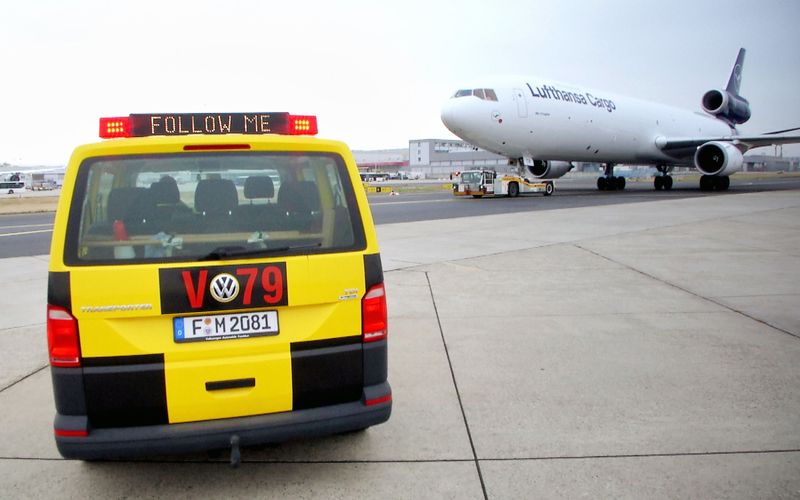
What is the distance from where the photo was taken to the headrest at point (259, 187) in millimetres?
3195

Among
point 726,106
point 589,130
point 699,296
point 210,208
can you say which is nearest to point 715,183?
point 726,106

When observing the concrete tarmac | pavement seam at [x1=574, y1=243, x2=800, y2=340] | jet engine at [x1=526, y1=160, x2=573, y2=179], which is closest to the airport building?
jet engine at [x1=526, y1=160, x2=573, y2=179]

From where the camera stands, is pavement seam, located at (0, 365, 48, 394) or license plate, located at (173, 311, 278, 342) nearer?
license plate, located at (173, 311, 278, 342)

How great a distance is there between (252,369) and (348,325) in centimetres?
54

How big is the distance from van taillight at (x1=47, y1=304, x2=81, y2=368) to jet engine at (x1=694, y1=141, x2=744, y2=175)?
30984mm

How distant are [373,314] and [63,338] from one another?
4.99 feet

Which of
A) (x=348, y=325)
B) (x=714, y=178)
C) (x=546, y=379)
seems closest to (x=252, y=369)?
(x=348, y=325)

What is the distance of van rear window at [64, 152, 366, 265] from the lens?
285 cm

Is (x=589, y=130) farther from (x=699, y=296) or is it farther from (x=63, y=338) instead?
(x=63, y=338)

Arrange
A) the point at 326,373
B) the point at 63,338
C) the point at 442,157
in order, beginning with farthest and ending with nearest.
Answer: the point at 442,157
the point at 326,373
the point at 63,338

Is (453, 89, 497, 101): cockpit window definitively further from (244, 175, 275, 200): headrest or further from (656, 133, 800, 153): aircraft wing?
(244, 175, 275, 200): headrest

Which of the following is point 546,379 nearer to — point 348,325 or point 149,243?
point 348,325

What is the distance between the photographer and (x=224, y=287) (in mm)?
2881

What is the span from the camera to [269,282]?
2936 mm
